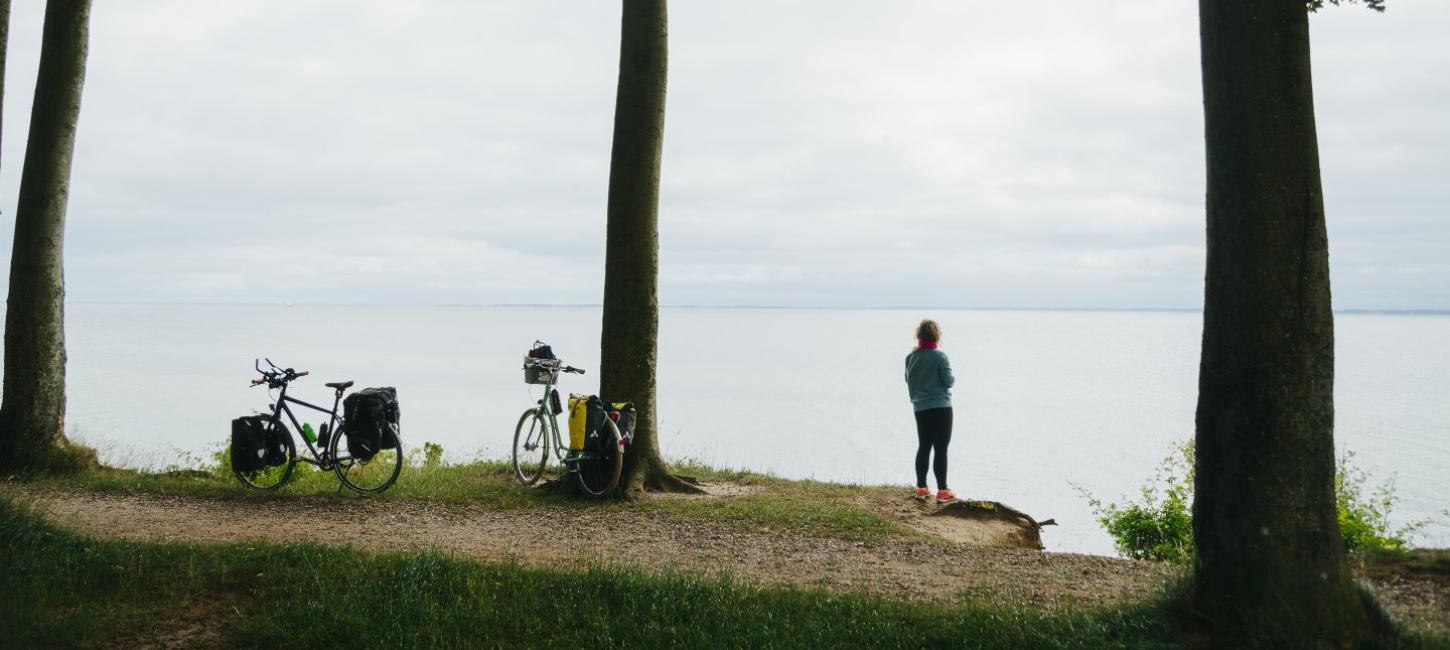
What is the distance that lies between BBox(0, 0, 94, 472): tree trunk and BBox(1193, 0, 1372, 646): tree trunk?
1289 cm

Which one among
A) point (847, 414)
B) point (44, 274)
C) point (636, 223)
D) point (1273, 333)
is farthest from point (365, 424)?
point (847, 414)

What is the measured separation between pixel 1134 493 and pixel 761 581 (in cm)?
2797

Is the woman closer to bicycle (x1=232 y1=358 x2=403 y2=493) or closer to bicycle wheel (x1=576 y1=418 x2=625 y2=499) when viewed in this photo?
bicycle wheel (x1=576 y1=418 x2=625 y2=499)

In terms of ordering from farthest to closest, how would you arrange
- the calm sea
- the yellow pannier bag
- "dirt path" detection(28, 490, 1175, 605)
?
the calm sea
the yellow pannier bag
"dirt path" detection(28, 490, 1175, 605)

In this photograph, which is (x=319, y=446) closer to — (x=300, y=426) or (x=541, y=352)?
(x=300, y=426)

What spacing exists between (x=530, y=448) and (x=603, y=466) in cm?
141

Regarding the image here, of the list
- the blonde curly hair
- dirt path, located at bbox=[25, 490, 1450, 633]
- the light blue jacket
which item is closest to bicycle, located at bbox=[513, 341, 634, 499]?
dirt path, located at bbox=[25, 490, 1450, 633]

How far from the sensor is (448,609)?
23.0ft

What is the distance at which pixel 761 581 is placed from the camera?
7848 millimetres

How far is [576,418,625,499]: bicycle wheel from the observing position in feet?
37.5

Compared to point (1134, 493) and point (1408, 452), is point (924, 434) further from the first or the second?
point (1408, 452)

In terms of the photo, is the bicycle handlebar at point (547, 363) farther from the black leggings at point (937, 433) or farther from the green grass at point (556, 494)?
the black leggings at point (937, 433)

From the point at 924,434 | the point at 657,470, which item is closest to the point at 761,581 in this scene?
the point at 657,470

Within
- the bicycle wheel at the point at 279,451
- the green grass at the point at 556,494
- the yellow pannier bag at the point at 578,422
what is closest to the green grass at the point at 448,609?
the green grass at the point at 556,494
